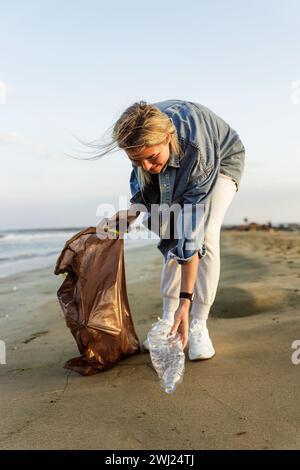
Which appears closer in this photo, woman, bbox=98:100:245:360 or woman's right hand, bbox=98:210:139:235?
woman, bbox=98:100:245:360

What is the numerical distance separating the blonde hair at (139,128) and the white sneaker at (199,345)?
1066 mm

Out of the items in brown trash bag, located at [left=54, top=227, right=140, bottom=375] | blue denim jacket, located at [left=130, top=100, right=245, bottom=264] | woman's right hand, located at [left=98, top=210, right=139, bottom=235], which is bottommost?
brown trash bag, located at [left=54, top=227, right=140, bottom=375]

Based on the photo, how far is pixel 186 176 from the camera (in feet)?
7.67

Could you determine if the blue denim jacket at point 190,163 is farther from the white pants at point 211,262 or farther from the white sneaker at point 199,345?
the white sneaker at point 199,345

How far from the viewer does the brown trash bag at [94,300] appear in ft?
8.10

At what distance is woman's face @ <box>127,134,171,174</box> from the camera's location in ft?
7.09

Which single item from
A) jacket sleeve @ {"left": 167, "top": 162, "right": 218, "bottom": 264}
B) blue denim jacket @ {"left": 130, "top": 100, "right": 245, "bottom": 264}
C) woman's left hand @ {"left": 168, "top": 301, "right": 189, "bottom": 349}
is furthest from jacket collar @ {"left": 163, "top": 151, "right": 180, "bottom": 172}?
woman's left hand @ {"left": 168, "top": 301, "right": 189, "bottom": 349}

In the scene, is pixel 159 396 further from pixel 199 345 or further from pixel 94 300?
pixel 94 300

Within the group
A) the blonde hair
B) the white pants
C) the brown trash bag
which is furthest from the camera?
the white pants

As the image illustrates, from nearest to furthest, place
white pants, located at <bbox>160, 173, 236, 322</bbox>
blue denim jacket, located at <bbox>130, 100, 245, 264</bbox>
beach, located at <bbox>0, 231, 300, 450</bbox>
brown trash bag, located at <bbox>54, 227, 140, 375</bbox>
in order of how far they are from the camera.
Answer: beach, located at <bbox>0, 231, 300, 450</bbox>, blue denim jacket, located at <bbox>130, 100, 245, 264</bbox>, brown trash bag, located at <bbox>54, 227, 140, 375</bbox>, white pants, located at <bbox>160, 173, 236, 322</bbox>

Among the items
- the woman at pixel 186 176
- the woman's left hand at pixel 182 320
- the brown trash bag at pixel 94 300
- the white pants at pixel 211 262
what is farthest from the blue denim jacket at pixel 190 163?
the brown trash bag at pixel 94 300

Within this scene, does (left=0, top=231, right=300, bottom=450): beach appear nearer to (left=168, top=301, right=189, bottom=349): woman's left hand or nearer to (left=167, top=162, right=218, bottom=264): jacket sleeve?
(left=168, top=301, right=189, bottom=349): woman's left hand

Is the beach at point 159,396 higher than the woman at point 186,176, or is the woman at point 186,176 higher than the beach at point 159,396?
the woman at point 186,176
